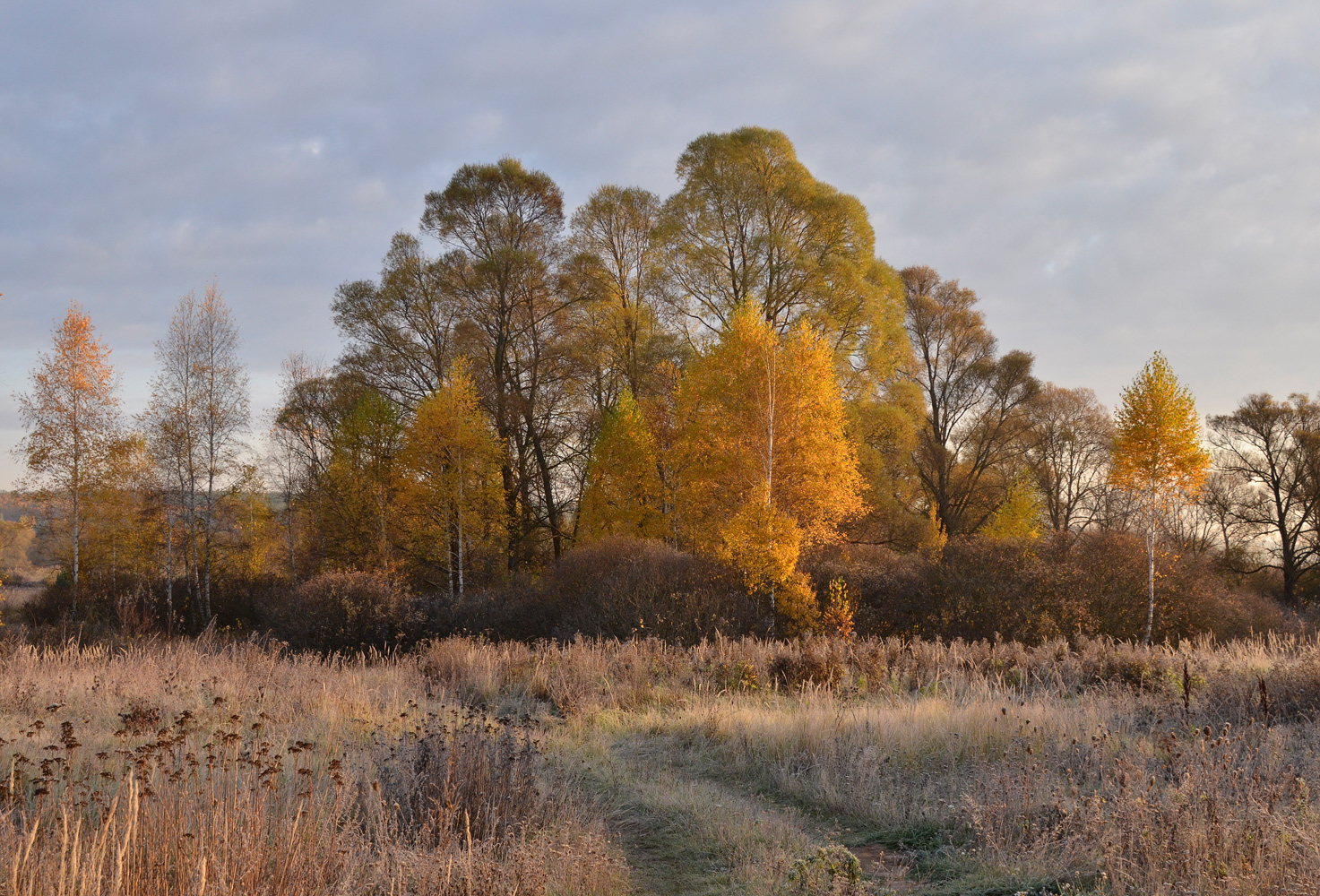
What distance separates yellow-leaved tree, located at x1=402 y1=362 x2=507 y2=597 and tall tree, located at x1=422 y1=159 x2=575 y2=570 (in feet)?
3.26

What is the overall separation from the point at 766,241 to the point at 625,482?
9.20m

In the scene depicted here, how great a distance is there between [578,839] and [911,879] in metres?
1.85

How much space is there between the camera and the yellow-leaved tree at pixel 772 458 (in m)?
16.6

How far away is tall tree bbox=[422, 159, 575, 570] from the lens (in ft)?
88.2

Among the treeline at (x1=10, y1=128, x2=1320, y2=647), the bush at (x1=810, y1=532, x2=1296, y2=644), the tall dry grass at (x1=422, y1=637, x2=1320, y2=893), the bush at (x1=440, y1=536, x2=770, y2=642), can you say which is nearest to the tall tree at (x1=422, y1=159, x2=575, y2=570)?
the treeline at (x1=10, y1=128, x2=1320, y2=647)

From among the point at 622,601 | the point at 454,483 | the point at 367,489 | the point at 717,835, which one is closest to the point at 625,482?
the point at 454,483

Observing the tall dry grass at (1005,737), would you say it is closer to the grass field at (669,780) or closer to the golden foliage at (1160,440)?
the grass field at (669,780)

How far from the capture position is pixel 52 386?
23766mm

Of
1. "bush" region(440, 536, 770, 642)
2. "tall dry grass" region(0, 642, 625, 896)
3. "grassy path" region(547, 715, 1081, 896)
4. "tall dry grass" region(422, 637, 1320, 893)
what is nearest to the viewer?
"tall dry grass" region(0, 642, 625, 896)

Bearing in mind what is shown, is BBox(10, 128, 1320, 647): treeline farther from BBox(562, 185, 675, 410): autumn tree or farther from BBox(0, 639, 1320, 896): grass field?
BBox(0, 639, 1320, 896): grass field

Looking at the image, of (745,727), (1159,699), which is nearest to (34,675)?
(745,727)

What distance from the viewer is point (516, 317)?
92.0ft

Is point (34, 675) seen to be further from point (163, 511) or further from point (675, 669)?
point (163, 511)

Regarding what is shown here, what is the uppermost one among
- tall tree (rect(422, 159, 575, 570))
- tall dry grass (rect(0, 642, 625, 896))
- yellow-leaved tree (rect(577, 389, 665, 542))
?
tall tree (rect(422, 159, 575, 570))
